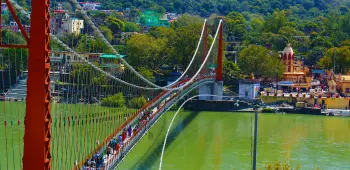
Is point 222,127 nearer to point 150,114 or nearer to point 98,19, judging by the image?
point 150,114

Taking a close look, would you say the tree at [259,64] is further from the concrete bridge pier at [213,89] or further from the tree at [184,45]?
the concrete bridge pier at [213,89]

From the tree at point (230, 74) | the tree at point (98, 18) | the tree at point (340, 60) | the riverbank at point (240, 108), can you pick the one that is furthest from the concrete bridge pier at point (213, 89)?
the tree at point (98, 18)

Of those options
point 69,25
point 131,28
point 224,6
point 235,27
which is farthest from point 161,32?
point 224,6

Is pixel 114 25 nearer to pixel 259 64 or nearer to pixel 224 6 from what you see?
pixel 259 64

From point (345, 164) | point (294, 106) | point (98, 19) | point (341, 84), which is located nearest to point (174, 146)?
point (345, 164)

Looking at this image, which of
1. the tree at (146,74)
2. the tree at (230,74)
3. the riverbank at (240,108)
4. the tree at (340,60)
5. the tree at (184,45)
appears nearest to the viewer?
the riverbank at (240,108)

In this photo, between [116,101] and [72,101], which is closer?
[116,101]

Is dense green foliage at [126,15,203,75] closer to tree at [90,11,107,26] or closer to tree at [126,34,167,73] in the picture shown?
tree at [126,34,167,73]
